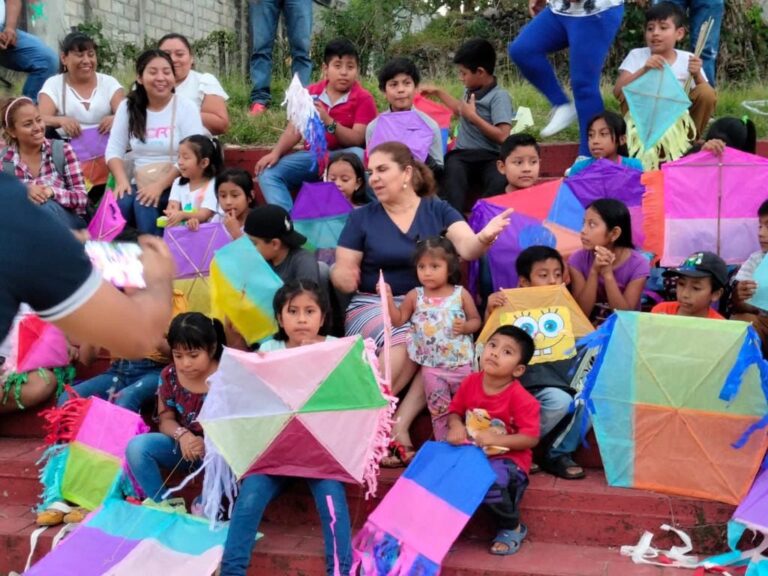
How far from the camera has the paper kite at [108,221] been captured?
6332 millimetres

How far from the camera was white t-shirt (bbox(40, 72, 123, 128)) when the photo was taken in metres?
7.50

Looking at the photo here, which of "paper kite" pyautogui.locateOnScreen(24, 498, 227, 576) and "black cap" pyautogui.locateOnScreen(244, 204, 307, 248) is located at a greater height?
"black cap" pyautogui.locateOnScreen(244, 204, 307, 248)

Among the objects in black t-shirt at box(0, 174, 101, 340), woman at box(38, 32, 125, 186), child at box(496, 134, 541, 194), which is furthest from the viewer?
woman at box(38, 32, 125, 186)

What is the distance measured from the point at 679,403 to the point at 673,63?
306cm

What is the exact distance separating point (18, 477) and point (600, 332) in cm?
299

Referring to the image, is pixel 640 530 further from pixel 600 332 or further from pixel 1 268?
pixel 1 268

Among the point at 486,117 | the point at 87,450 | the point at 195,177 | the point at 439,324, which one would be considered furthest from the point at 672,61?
the point at 87,450

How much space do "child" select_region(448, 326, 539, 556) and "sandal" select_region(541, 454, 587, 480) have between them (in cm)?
26

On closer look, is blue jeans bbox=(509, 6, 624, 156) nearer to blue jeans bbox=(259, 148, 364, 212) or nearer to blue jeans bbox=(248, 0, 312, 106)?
blue jeans bbox=(259, 148, 364, 212)

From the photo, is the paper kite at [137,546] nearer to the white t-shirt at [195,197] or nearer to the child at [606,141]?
the white t-shirt at [195,197]

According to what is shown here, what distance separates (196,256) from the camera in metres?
5.93

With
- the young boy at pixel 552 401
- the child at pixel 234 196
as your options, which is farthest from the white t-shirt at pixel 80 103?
the young boy at pixel 552 401

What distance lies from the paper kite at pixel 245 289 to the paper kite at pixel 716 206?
2.14m

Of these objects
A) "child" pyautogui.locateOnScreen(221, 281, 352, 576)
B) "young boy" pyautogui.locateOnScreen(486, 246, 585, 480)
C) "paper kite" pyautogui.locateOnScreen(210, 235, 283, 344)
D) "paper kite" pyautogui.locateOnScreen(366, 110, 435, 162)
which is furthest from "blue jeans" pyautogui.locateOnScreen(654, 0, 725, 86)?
"child" pyautogui.locateOnScreen(221, 281, 352, 576)
